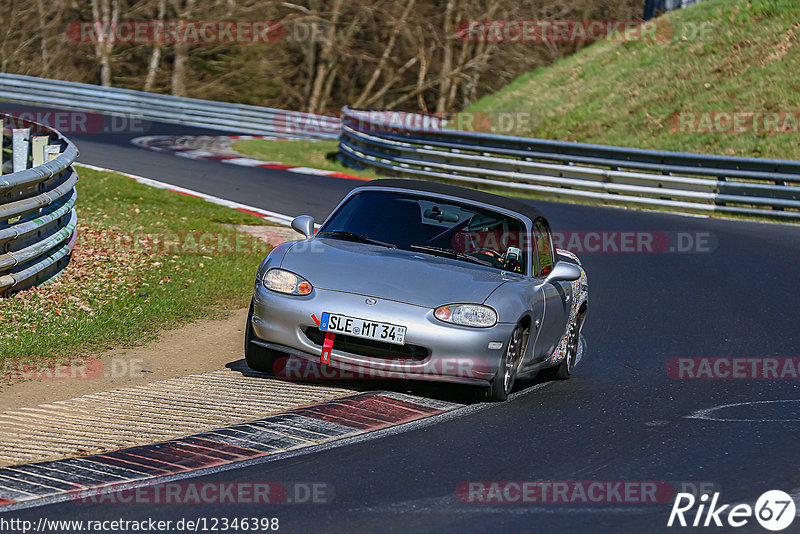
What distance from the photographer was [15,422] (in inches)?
257

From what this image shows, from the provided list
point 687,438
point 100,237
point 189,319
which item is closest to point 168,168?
point 100,237

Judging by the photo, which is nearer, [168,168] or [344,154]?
[168,168]

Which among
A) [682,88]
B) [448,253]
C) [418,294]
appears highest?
[682,88]

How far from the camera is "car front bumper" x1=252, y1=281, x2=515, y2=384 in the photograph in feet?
23.5

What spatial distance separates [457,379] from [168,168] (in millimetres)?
14804

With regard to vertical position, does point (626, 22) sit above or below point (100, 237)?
above

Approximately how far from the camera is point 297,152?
93.6 ft

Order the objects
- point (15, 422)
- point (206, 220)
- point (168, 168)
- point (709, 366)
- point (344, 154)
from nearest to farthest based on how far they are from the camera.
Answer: point (15, 422) < point (709, 366) < point (206, 220) < point (168, 168) < point (344, 154)

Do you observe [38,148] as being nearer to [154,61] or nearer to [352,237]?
[352,237]

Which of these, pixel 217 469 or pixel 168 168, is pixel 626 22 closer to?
pixel 168 168

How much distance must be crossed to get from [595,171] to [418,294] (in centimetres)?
1397

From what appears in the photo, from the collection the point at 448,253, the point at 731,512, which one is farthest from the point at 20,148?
the point at 731,512

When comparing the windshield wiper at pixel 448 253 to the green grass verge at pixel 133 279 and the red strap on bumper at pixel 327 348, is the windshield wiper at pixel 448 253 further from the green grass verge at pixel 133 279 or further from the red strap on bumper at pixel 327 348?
the green grass verge at pixel 133 279

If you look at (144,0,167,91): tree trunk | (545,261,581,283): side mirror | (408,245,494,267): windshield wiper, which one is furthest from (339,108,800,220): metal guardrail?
(144,0,167,91): tree trunk
